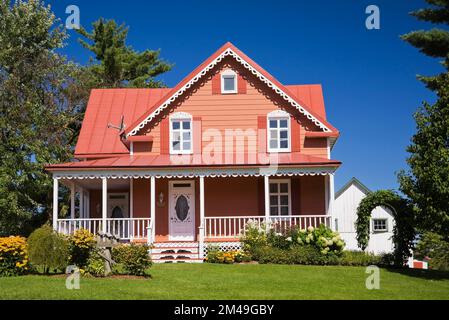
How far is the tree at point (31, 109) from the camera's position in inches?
1206

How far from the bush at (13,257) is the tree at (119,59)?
90.5ft

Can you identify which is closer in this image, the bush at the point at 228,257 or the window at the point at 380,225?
the bush at the point at 228,257

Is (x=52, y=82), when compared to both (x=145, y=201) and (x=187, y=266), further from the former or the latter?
(x=187, y=266)

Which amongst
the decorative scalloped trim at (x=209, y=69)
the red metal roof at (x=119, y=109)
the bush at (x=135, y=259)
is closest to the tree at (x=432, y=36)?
the red metal roof at (x=119, y=109)

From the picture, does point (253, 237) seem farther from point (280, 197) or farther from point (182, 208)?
point (182, 208)

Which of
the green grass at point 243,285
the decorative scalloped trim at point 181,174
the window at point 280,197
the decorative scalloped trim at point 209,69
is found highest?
the decorative scalloped trim at point 209,69

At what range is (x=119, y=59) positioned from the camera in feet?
148

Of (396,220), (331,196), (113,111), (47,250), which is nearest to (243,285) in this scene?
(47,250)

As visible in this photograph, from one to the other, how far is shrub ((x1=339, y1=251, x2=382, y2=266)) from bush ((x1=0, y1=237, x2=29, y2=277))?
31.4 feet

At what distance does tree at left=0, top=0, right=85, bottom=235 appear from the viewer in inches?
A: 1206

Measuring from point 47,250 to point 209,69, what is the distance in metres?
11.9

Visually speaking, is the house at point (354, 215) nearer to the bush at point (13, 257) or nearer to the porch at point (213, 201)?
the porch at point (213, 201)

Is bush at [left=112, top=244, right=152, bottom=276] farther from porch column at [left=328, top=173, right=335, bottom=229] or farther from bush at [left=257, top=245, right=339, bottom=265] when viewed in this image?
porch column at [left=328, top=173, right=335, bottom=229]
